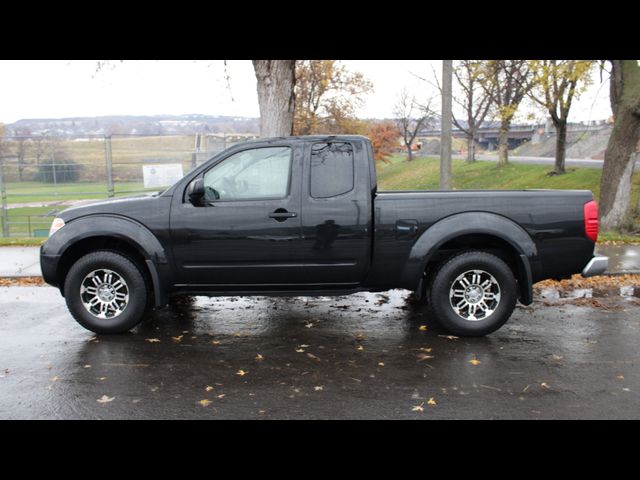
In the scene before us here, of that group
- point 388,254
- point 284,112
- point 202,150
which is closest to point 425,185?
point 202,150

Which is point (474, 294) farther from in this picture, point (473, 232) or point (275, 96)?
point (275, 96)

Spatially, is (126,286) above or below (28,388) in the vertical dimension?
above

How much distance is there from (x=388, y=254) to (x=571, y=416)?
7.63 feet

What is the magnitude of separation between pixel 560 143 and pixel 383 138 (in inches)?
770

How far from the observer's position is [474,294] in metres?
5.64

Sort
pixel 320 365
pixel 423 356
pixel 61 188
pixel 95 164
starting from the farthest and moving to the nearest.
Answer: pixel 61 188, pixel 95 164, pixel 423 356, pixel 320 365

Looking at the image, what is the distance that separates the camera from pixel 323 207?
560 cm

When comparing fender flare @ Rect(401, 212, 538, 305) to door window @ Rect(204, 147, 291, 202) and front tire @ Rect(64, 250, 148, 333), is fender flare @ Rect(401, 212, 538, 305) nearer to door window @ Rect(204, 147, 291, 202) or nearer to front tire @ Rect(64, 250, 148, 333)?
door window @ Rect(204, 147, 291, 202)

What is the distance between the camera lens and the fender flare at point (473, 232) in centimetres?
548

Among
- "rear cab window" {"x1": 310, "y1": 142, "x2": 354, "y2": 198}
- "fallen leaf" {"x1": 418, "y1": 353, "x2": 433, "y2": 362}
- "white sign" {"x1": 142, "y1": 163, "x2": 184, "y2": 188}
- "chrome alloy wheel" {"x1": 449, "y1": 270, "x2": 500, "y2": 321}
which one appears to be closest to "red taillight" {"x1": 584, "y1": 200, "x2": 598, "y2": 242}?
"chrome alloy wheel" {"x1": 449, "y1": 270, "x2": 500, "y2": 321}

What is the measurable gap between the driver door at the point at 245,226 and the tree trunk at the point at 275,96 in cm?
436

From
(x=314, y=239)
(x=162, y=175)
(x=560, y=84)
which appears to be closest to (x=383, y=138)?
(x=560, y=84)
